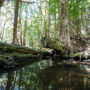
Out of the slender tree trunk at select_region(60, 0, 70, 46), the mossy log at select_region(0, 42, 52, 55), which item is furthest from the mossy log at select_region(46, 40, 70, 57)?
the mossy log at select_region(0, 42, 52, 55)

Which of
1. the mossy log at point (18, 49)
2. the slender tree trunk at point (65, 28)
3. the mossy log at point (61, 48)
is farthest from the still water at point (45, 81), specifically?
the slender tree trunk at point (65, 28)

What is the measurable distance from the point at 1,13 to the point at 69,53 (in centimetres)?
1714

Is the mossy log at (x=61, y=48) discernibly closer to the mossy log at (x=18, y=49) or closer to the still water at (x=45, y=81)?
the mossy log at (x=18, y=49)

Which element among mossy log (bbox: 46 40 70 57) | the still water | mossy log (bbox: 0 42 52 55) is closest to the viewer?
the still water

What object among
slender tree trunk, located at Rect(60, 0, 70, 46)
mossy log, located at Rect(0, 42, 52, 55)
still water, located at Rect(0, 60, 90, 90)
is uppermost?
slender tree trunk, located at Rect(60, 0, 70, 46)

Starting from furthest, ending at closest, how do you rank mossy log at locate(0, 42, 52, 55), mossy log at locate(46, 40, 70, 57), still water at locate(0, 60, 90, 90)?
mossy log at locate(46, 40, 70, 57) → mossy log at locate(0, 42, 52, 55) → still water at locate(0, 60, 90, 90)

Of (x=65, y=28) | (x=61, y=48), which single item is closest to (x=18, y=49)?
(x=61, y=48)

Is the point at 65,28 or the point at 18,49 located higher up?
the point at 65,28

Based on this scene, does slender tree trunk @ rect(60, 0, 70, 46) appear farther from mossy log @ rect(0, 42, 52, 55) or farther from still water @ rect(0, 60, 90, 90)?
still water @ rect(0, 60, 90, 90)

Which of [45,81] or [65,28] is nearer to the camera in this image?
[45,81]

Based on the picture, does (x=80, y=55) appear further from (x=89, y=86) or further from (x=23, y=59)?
(x=89, y=86)

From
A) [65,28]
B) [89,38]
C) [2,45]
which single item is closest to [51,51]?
[65,28]

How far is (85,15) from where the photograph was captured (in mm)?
16781

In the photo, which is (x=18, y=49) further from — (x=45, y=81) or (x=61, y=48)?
(x=45, y=81)
